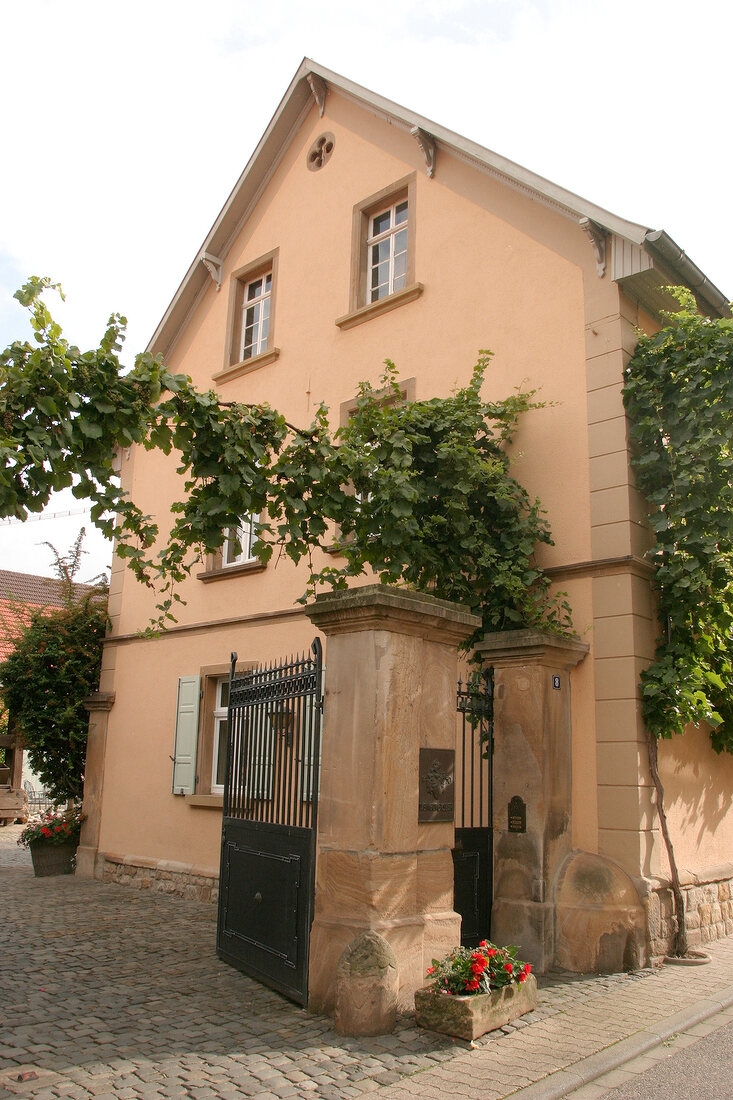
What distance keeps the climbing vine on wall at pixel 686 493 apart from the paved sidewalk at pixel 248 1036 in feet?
7.29

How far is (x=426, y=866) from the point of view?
6078 millimetres

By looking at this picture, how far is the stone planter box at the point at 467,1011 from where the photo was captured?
5.22 metres

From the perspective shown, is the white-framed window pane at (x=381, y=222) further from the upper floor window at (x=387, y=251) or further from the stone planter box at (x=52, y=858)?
the stone planter box at (x=52, y=858)

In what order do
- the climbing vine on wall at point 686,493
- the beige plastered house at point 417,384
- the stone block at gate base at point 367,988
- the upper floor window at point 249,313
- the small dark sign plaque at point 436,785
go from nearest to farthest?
1. the stone block at gate base at point 367,988
2. the small dark sign plaque at point 436,785
3. the climbing vine on wall at point 686,493
4. the beige plastered house at point 417,384
5. the upper floor window at point 249,313

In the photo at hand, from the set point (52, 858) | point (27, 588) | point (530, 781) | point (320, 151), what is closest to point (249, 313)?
point (320, 151)

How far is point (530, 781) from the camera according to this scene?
749cm

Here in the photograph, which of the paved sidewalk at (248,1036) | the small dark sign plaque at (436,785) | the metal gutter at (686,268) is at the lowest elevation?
the paved sidewalk at (248,1036)

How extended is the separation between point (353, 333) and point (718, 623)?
18.3 feet


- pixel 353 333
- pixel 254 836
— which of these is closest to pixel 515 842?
pixel 254 836

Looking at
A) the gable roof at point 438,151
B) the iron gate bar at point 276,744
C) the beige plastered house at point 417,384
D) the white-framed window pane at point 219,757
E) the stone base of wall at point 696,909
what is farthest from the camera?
the white-framed window pane at point 219,757

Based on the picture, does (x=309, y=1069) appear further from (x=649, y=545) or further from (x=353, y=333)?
(x=353, y=333)

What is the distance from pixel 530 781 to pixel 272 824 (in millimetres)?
2157

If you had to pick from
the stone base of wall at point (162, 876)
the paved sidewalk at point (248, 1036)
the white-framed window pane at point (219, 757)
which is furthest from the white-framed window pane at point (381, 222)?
the paved sidewalk at point (248, 1036)

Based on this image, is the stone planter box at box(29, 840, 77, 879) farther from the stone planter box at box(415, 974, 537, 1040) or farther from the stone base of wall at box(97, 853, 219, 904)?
the stone planter box at box(415, 974, 537, 1040)
